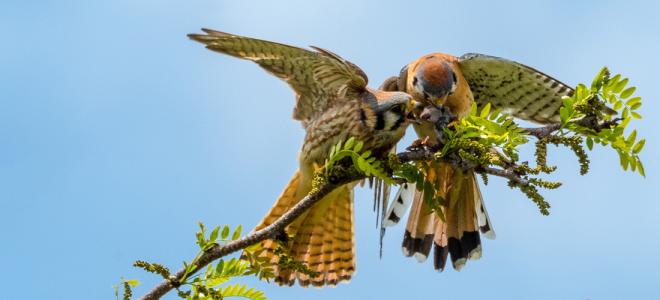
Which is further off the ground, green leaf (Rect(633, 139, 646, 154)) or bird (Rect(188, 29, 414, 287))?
bird (Rect(188, 29, 414, 287))

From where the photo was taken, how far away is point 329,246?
4.40 metres

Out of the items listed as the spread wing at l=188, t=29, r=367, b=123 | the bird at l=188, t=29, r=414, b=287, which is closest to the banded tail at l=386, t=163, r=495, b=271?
the bird at l=188, t=29, r=414, b=287

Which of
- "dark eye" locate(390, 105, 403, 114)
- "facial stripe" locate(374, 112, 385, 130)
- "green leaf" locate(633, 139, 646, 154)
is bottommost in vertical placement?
"green leaf" locate(633, 139, 646, 154)

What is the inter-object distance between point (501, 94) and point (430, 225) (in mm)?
1054

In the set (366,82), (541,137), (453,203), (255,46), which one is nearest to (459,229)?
(453,203)

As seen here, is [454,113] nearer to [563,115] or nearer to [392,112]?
[392,112]

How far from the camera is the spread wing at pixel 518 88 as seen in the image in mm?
5348

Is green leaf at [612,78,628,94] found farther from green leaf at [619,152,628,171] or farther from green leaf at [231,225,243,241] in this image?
green leaf at [231,225,243,241]

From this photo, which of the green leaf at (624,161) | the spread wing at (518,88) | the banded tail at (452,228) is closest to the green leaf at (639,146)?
the green leaf at (624,161)

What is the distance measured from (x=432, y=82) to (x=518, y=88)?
0.77 metres

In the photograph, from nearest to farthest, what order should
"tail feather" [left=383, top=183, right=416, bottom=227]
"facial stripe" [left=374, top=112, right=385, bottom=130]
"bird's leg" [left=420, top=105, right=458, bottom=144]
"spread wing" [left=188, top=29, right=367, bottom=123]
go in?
"facial stripe" [left=374, top=112, right=385, bottom=130] → "spread wing" [left=188, top=29, right=367, bottom=123] → "bird's leg" [left=420, top=105, right=458, bottom=144] → "tail feather" [left=383, top=183, right=416, bottom=227]

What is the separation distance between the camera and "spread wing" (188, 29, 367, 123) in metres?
3.98

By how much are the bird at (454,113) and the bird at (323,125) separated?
499 mm

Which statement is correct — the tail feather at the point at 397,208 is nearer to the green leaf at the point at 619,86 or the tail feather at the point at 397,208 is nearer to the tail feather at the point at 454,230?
the tail feather at the point at 454,230
